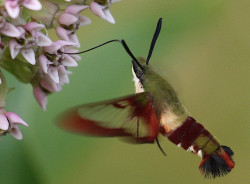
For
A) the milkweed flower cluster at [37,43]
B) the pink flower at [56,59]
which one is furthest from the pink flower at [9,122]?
the pink flower at [56,59]

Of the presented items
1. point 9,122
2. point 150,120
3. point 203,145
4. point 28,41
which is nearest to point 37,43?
point 28,41

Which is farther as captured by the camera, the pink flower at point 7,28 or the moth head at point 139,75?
the moth head at point 139,75

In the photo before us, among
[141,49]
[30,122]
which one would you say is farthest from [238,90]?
[30,122]

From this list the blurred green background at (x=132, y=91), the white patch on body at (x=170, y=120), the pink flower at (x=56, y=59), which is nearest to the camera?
the pink flower at (x=56, y=59)

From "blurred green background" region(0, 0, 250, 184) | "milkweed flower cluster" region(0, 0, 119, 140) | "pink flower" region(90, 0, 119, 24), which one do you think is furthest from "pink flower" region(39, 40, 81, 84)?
"blurred green background" region(0, 0, 250, 184)

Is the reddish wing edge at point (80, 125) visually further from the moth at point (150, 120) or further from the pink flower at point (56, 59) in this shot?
the pink flower at point (56, 59)

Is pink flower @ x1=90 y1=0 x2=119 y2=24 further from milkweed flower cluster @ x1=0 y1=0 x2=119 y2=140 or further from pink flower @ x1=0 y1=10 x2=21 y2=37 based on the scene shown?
pink flower @ x1=0 y1=10 x2=21 y2=37

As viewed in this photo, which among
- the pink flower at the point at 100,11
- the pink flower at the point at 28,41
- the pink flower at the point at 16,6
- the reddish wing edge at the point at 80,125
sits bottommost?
the reddish wing edge at the point at 80,125
